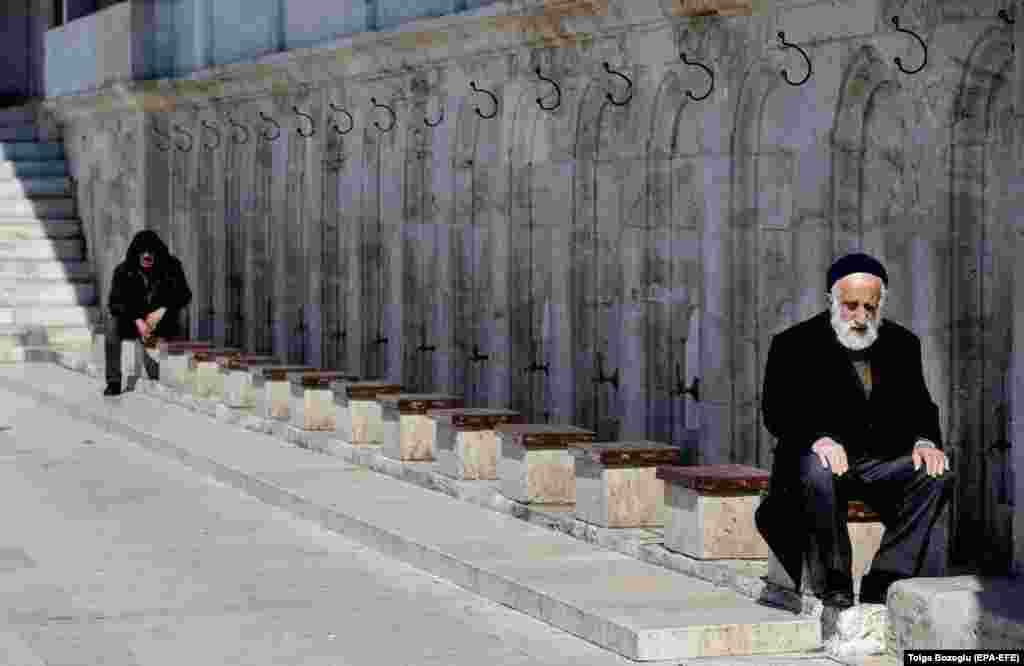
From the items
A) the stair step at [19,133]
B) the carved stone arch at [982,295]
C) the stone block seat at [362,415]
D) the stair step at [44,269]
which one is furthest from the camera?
the stair step at [19,133]

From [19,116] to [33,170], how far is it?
2.51m

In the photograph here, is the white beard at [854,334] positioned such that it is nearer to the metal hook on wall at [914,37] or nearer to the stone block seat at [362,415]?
the metal hook on wall at [914,37]

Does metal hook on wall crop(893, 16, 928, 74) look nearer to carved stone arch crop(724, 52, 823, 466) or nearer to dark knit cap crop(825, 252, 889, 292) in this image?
carved stone arch crop(724, 52, 823, 466)

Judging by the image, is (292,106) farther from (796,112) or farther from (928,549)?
(928,549)

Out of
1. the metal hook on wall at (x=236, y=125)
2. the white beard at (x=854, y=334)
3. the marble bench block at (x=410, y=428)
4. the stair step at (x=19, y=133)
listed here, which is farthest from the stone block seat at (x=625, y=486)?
the stair step at (x=19, y=133)

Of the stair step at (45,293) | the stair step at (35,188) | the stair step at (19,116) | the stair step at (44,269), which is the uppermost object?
the stair step at (19,116)

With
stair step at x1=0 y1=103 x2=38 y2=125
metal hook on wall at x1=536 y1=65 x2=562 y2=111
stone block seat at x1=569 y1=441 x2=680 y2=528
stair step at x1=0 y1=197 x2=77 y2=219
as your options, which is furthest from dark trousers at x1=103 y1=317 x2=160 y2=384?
stair step at x1=0 y1=103 x2=38 y2=125

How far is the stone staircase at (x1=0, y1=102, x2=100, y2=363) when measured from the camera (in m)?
31.8

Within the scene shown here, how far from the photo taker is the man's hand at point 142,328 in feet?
83.6

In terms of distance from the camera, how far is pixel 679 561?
13125mm

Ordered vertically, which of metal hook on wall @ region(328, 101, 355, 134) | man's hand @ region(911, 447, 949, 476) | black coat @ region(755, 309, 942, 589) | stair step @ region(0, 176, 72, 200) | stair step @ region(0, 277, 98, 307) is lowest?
man's hand @ region(911, 447, 949, 476)

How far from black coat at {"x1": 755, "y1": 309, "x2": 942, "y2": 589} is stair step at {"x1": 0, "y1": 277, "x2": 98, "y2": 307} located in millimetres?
21952

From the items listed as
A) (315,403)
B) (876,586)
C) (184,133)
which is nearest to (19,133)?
(184,133)

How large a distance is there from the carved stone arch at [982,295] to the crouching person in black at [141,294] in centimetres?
1338
